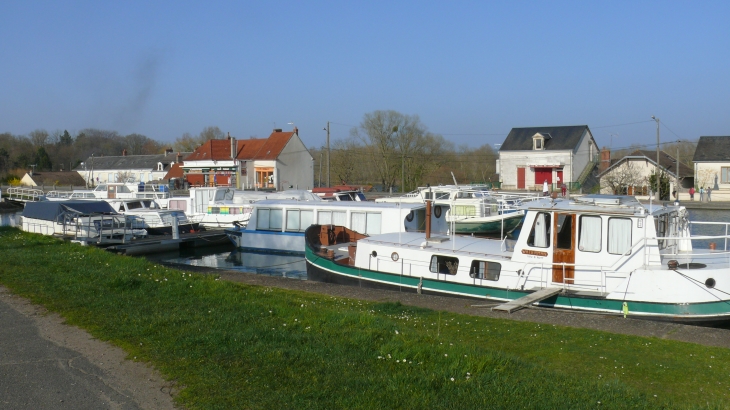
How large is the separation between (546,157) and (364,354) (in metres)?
65.7

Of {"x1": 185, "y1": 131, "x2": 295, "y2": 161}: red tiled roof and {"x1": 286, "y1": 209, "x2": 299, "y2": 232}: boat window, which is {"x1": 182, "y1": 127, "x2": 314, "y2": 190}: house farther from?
{"x1": 286, "y1": 209, "x2": 299, "y2": 232}: boat window

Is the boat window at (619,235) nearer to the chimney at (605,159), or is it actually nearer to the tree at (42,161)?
the chimney at (605,159)

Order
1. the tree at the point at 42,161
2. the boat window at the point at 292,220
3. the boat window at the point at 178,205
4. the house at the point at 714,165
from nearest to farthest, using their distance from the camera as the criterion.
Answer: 1. the boat window at the point at 292,220
2. the boat window at the point at 178,205
3. the house at the point at 714,165
4. the tree at the point at 42,161

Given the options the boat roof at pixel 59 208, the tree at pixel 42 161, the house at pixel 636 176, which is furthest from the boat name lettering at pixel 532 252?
the tree at pixel 42 161

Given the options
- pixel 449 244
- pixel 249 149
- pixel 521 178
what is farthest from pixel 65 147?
pixel 449 244

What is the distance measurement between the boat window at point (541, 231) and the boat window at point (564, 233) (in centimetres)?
26

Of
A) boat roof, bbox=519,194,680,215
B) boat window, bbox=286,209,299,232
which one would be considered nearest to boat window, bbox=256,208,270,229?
boat window, bbox=286,209,299,232

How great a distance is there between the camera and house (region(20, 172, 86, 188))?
102 metres

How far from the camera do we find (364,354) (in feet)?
27.4

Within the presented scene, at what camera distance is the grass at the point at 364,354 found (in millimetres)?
6895

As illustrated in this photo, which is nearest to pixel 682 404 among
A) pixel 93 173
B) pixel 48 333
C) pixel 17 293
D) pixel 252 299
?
pixel 252 299

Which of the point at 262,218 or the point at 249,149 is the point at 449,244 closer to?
the point at 262,218

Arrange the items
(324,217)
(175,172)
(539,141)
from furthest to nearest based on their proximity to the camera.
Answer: (175,172) → (539,141) → (324,217)

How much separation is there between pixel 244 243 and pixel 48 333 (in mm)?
23597
